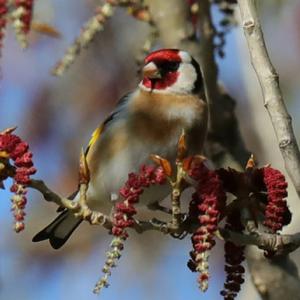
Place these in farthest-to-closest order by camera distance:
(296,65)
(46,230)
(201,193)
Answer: (296,65), (46,230), (201,193)

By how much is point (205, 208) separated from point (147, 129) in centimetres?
82

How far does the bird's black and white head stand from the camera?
227cm

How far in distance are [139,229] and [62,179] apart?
88.0 inches

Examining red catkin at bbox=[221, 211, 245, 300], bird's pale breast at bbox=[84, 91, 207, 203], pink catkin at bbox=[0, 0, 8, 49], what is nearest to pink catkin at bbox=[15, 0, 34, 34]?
pink catkin at bbox=[0, 0, 8, 49]

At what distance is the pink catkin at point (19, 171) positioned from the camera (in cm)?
123

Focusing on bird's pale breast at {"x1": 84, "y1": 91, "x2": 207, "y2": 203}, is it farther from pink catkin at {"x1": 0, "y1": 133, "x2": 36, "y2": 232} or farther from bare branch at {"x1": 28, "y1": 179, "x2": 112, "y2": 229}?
pink catkin at {"x1": 0, "y1": 133, "x2": 36, "y2": 232}

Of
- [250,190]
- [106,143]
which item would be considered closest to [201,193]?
[250,190]

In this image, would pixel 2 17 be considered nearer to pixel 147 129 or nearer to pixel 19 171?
pixel 147 129

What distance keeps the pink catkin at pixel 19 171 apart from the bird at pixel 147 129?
81 cm

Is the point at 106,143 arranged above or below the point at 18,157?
below

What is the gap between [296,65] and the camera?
353 cm

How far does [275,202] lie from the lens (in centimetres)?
140

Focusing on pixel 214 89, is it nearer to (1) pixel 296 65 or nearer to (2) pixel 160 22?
(2) pixel 160 22

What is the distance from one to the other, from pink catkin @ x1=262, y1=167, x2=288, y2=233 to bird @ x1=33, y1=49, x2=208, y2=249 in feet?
2.20
